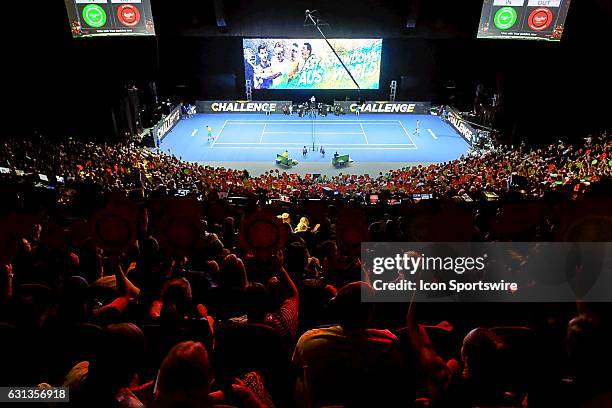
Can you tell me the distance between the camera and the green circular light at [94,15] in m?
24.3

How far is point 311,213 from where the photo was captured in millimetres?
10750

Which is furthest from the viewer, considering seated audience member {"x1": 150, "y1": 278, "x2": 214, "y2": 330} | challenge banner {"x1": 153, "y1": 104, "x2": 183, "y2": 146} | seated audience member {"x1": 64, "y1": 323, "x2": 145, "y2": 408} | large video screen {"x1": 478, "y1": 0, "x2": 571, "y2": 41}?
challenge banner {"x1": 153, "y1": 104, "x2": 183, "y2": 146}

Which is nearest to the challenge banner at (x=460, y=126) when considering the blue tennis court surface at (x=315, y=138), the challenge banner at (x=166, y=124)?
the blue tennis court surface at (x=315, y=138)

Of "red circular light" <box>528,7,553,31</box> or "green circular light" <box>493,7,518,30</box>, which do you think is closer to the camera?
"red circular light" <box>528,7,553,31</box>

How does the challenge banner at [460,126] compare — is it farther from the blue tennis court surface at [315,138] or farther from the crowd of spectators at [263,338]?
the crowd of spectators at [263,338]

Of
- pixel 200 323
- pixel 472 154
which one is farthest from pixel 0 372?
pixel 472 154

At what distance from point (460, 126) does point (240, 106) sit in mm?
15117

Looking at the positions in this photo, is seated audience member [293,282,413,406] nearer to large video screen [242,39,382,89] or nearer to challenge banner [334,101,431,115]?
large video screen [242,39,382,89]

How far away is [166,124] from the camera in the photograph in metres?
28.2

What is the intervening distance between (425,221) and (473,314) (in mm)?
3632

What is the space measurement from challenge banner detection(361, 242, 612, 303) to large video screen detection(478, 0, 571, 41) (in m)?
21.9

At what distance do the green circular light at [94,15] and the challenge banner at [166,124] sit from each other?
233 inches

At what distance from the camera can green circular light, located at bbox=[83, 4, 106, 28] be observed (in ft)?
79.6

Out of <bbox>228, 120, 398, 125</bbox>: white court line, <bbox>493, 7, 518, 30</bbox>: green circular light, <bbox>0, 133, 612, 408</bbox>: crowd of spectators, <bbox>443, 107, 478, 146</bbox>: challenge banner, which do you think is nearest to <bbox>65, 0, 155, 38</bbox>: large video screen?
<bbox>228, 120, 398, 125</bbox>: white court line
